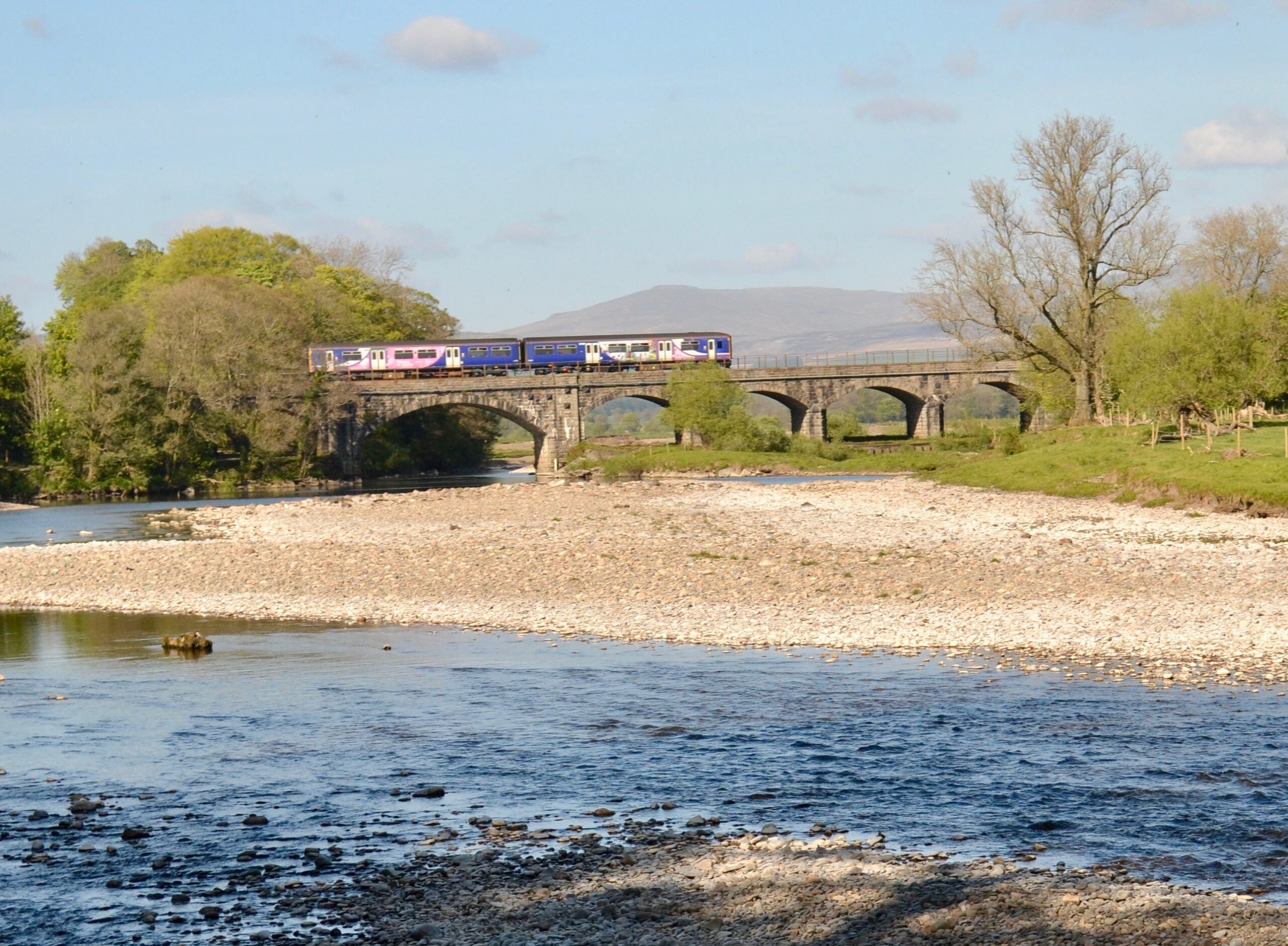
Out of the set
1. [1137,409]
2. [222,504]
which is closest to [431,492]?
[222,504]

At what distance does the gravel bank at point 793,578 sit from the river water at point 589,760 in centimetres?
235

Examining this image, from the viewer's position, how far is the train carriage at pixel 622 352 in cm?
10381

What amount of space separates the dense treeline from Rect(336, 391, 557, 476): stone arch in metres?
2.76

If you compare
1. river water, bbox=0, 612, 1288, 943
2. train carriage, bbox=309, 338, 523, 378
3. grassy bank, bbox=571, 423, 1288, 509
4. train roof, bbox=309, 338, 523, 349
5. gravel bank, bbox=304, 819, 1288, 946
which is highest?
train roof, bbox=309, 338, 523, 349

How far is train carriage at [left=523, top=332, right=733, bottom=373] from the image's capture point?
103812 millimetres

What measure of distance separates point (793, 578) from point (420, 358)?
76.7 meters

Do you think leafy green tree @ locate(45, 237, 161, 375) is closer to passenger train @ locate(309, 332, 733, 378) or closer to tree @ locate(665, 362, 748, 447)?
passenger train @ locate(309, 332, 733, 378)

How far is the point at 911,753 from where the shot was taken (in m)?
14.4

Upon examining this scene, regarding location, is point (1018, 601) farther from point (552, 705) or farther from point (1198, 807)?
point (1198, 807)

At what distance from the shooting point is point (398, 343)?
100 meters

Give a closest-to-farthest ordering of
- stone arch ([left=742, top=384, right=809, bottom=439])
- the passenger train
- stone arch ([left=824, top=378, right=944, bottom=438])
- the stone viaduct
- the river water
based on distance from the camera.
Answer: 1. the river water
2. the stone viaduct
3. stone arch ([left=742, top=384, right=809, bottom=439])
4. stone arch ([left=824, top=378, right=944, bottom=438])
5. the passenger train

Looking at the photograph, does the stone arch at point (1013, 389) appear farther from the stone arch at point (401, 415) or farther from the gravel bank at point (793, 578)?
the gravel bank at point (793, 578)

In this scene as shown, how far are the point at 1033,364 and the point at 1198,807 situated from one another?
6828 cm

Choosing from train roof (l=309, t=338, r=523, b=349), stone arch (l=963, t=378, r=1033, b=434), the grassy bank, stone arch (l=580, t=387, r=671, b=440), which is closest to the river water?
the grassy bank
